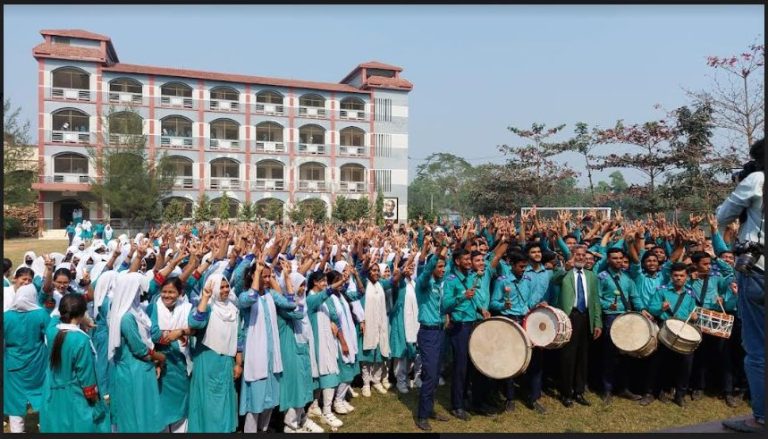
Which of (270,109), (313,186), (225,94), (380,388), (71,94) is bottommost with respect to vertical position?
(380,388)

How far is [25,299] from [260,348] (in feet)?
8.22

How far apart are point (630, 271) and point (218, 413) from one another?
Result: 522 cm

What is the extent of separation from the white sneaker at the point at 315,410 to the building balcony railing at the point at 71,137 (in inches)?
1418

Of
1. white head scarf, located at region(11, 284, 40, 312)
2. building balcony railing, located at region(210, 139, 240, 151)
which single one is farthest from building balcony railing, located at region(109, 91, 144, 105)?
white head scarf, located at region(11, 284, 40, 312)

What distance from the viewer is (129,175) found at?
3181 centimetres

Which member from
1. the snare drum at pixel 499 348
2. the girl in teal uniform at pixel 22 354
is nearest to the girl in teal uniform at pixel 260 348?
the snare drum at pixel 499 348

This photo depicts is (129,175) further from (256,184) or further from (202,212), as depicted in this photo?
(256,184)

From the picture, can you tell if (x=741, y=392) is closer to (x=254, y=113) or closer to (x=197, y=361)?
(x=197, y=361)

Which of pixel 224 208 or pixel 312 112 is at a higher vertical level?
pixel 312 112

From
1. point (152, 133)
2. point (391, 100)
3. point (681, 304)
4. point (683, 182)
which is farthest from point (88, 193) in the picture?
point (681, 304)

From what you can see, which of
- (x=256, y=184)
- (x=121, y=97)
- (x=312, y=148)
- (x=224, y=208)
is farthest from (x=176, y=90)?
(x=312, y=148)

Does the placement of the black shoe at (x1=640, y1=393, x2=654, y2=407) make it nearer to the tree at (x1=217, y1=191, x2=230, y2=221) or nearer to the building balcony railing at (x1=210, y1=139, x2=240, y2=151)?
the tree at (x1=217, y1=191, x2=230, y2=221)

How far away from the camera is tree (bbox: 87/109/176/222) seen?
3161 centimetres

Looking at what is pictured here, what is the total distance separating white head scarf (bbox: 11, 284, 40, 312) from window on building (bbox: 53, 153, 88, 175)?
35.5 metres
